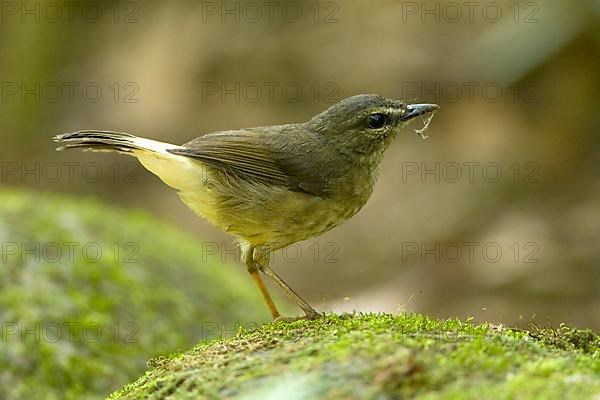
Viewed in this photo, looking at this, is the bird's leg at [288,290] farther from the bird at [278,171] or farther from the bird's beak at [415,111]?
the bird's beak at [415,111]

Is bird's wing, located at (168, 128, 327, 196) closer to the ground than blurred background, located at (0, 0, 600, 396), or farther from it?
closer to the ground

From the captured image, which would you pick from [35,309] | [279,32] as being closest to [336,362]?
[35,309]

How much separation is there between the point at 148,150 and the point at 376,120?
156 cm

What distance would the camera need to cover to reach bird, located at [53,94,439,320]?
202 inches

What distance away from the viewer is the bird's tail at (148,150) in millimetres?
4777

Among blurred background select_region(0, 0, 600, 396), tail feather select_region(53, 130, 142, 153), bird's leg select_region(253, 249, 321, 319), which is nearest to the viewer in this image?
bird's leg select_region(253, 249, 321, 319)

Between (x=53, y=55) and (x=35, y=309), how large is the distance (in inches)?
385

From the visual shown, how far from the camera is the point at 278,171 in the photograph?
5.30 m

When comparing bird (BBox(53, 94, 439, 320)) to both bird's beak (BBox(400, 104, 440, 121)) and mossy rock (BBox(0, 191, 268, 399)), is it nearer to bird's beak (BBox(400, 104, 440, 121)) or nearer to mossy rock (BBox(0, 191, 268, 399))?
bird's beak (BBox(400, 104, 440, 121))

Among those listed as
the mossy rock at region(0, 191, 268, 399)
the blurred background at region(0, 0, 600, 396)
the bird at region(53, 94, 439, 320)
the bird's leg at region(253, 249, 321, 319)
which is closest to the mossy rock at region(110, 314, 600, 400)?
the bird's leg at region(253, 249, 321, 319)

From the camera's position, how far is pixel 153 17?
13977mm

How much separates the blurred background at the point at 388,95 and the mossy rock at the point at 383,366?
362cm

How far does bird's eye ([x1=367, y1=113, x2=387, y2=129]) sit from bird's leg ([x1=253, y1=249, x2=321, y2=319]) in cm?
117

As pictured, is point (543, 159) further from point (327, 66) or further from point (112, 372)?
point (112, 372)
